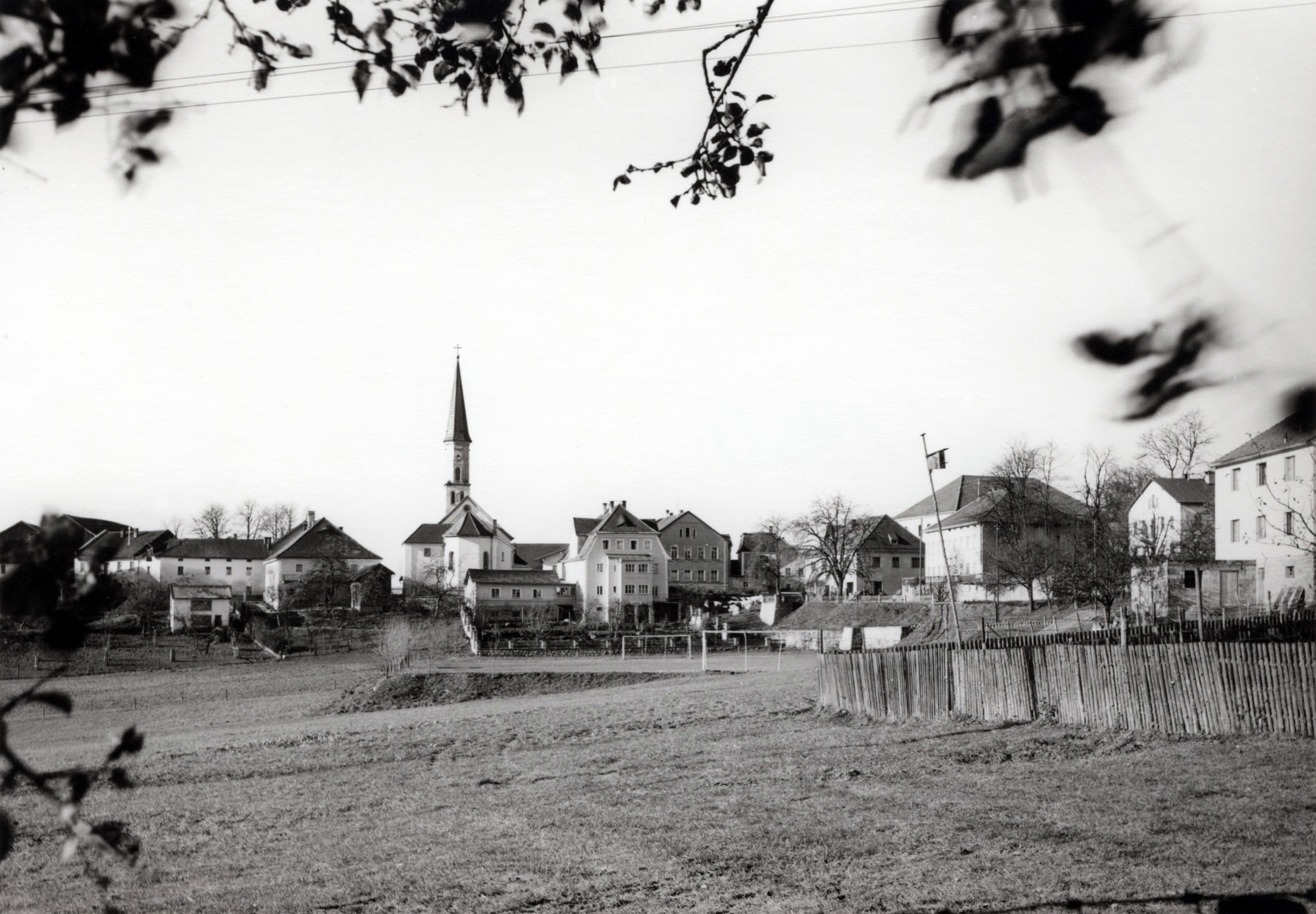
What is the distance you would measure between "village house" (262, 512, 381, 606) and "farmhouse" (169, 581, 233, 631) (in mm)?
1196

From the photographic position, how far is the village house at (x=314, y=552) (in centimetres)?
782

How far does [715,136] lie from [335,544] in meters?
7.29

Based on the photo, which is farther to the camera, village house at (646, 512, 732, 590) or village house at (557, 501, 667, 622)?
village house at (646, 512, 732, 590)

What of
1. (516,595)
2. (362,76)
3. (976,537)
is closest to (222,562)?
(362,76)

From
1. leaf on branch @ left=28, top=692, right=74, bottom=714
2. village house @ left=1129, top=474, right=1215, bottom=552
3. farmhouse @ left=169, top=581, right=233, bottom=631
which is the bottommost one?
farmhouse @ left=169, top=581, right=233, bottom=631

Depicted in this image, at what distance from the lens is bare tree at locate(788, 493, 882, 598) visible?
193ft

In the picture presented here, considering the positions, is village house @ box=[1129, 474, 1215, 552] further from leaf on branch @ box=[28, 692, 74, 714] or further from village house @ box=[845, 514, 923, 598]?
village house @ box=[845, 514, 923, 598]

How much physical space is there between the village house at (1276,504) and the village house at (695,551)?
53259 mm

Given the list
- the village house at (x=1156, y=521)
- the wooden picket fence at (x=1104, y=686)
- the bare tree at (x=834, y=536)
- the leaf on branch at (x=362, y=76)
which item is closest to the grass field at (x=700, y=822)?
the wooden picket fence at (x=1104, y=686)

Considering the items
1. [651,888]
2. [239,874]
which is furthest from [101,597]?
[239,874]

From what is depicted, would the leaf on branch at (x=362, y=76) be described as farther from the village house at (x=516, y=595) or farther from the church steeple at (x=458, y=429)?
the village house at (x=516, y=595)

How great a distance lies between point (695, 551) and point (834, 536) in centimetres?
1644

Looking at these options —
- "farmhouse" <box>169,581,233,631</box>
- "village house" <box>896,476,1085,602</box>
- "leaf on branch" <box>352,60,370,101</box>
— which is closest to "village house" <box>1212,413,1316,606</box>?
"leaf on branch" <box>352,60,370,101</box>

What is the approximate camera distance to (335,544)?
946cm
